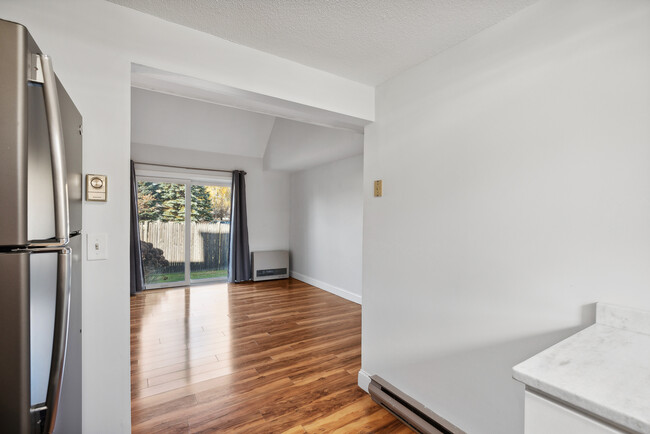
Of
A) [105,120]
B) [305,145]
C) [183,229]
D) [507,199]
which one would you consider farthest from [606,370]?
[183,229]

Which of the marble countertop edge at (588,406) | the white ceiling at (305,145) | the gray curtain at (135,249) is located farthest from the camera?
the gray curtain at (135,249)

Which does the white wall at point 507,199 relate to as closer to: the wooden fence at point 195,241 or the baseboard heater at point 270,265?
the baseboard heater at point 270,265

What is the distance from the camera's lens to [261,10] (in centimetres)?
151

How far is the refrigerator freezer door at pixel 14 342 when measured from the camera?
701 millimetres

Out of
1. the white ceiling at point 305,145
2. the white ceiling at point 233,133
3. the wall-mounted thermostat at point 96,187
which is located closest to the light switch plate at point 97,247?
the wall-mounted thermostat at point 96,187

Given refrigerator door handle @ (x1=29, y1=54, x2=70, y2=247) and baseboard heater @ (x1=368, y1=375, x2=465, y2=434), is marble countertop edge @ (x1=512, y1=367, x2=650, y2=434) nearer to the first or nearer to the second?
baseboard heater @ (x1=368, y1=375, x2=465, y2=434)

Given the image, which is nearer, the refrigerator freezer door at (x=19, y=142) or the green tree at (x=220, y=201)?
the refrigerator freezer door at (x=19, y=142)

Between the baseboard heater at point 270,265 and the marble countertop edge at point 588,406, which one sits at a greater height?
the marble countertop edge at point 588,406

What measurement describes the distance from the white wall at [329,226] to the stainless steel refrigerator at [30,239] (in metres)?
3.86

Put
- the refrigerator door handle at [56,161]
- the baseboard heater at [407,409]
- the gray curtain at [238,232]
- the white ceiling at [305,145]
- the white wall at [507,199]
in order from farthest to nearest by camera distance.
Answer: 1. the gray curtain at [238,232]
2. the white ceiling at [305,145]
3. the baseboard heater at [407,409]
4. the white wall at [507,199]
5. the refrigerator door handle at [56,161]

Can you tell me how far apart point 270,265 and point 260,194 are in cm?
143

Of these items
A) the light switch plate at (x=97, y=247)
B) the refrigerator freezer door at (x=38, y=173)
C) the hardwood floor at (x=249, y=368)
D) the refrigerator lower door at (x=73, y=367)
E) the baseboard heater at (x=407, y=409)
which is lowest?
the hardwood floor at (x=249, y=368)

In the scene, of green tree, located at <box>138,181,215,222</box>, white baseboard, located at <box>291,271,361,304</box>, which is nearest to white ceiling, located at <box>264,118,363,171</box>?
green tree, located at <box>138,181,215,222</box>

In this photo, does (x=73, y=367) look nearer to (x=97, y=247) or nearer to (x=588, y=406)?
(x=97, y=247)
